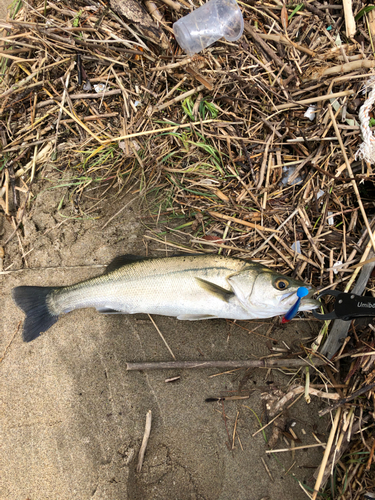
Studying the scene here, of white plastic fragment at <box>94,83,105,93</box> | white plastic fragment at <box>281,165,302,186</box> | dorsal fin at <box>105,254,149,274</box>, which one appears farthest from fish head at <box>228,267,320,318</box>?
white plastic fragment at <box>94,83,105,93</box>

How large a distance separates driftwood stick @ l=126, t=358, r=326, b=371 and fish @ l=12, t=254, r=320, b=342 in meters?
0.58

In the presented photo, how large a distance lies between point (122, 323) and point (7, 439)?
1.74 meters

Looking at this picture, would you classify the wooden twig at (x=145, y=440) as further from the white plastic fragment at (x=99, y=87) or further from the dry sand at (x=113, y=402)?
the white plastic fragment at (x=99, y=87)

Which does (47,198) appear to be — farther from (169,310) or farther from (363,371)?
(363,371)

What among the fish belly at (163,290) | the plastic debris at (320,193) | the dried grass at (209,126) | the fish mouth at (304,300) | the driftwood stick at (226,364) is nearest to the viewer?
the fish mouth at (304,300)

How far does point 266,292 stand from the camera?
3080 mm

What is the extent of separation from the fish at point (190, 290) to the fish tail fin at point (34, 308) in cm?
11

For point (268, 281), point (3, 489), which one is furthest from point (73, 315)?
point (268, 281)

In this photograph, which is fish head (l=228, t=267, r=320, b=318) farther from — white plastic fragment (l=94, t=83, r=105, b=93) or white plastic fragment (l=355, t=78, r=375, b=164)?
white plastic fragment (l=94, t=83, r=105, b=93)

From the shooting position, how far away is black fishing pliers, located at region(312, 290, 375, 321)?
3.09 m

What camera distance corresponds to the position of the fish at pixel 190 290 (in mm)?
3088

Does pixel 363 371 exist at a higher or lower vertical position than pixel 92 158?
lower

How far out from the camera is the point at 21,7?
374cm

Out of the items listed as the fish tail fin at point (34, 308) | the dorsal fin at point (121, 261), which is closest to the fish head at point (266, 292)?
the dorsal fin at point (121, 261)
